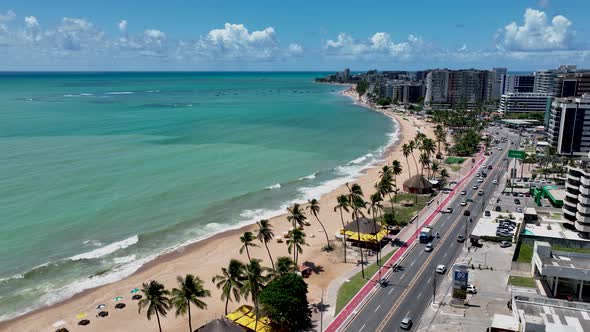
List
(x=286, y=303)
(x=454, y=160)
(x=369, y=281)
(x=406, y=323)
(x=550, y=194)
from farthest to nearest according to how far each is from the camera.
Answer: (x=454, y=160)
(x=550, y=194)
(x=369, y=281)
(x=406, y=323)
(x=286, y=303)

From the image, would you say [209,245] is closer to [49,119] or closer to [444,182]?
[444,182]

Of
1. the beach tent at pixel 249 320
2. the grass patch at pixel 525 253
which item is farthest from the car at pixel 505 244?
the beach tent at pixel 249 320

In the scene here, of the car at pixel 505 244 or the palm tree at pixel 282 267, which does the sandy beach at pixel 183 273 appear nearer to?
the palm tree at pixel 282 267

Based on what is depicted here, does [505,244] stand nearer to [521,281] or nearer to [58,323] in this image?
[521,281]

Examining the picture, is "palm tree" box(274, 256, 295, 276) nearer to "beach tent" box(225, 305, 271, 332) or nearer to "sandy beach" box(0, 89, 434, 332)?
"beach tent" box(225, 305, 271, 332)

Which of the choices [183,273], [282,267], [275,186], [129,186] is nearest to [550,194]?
[275,186]

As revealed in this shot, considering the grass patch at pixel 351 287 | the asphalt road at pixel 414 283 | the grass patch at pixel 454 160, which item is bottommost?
the grass patch at pixel 351 287
